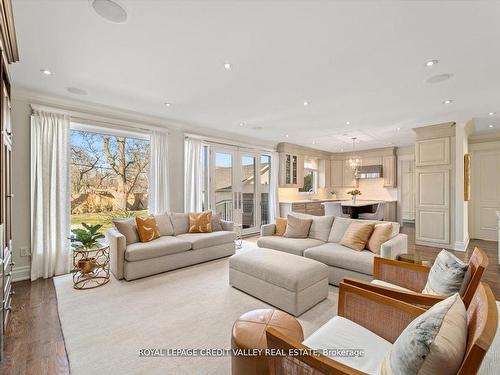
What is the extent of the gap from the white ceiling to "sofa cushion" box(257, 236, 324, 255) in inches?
88.3

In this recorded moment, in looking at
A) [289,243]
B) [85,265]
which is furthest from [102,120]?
[289,243]

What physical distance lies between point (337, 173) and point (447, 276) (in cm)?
779

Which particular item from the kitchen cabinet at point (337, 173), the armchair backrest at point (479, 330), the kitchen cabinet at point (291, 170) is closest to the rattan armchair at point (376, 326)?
the armchair backrest at point (479, 330)

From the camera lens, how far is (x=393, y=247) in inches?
116

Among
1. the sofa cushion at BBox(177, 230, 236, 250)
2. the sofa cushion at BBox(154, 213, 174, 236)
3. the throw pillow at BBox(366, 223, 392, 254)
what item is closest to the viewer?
the throw pillow at BBox(366, 223, 392, 254)

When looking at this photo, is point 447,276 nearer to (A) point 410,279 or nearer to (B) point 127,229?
(A) point 410,279

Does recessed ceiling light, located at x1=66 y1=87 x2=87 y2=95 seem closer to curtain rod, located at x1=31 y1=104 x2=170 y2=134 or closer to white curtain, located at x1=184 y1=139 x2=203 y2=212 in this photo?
curtain rod, located at x1=31 y1=104 x2=170 y2=134

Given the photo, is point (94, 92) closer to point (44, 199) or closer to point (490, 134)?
point (44, 199)

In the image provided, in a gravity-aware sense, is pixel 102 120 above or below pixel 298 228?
above

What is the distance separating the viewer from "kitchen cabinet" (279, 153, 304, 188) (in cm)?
725

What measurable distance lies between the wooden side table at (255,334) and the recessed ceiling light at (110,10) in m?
2.47

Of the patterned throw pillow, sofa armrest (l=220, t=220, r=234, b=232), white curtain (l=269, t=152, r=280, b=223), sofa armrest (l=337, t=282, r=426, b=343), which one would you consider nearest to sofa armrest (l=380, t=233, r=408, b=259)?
sofa armrest (l=337, t=282, r=426, b=343)

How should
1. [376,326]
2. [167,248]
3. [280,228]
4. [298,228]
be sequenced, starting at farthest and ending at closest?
[280,228], [298,228], [167,248], [376,326]

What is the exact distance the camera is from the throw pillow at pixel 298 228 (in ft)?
13.4
